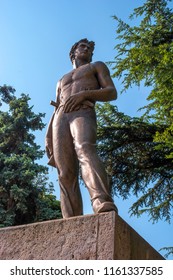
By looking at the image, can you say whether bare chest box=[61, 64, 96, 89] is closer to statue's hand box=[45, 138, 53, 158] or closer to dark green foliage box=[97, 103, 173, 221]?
statue's hand box=[45, 138, 53, 158]

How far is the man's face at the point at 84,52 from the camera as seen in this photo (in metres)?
5.47

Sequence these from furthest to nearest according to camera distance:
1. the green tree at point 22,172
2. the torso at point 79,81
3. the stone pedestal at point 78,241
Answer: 1. the green tree at point 22,172
2. the torso at point 79,81
3. the stone pedestal at point 78,241

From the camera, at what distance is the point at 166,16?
1295cm

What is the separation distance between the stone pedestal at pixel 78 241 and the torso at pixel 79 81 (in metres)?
1.71

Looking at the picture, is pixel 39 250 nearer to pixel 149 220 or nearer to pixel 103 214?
pixel 103 214

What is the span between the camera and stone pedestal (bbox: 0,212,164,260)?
362cm

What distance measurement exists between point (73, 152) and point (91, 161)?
1.75ft

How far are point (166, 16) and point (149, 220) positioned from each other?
5688 mm

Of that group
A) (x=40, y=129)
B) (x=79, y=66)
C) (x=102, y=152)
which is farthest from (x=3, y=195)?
(x=79, y=66)

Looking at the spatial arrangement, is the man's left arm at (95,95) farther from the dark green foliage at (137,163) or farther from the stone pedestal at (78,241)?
the dark green foliage at (137,163)

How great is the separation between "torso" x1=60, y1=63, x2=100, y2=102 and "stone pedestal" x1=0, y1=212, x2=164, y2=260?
5.60 feet

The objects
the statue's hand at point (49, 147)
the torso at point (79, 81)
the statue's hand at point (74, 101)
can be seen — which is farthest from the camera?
the statue's hand at point (49, 147)

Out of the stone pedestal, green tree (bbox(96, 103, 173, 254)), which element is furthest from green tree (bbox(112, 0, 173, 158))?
the stone pedestal

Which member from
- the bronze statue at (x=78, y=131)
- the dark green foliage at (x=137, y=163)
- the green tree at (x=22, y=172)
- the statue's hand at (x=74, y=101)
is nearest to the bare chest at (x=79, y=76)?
the bronze statue at (x=78, y=131)
